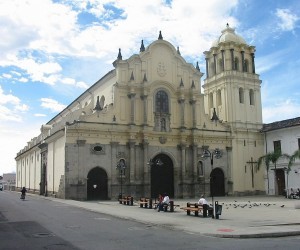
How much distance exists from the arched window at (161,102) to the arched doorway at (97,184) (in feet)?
35.1

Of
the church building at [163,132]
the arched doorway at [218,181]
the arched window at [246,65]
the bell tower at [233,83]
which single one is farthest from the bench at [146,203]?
the arched window at [246,65]

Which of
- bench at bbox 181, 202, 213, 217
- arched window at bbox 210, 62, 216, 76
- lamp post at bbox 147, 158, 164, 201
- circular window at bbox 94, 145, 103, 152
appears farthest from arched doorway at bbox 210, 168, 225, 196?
bench at bbox 181, 202, 213, 217

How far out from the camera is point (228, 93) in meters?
56.5

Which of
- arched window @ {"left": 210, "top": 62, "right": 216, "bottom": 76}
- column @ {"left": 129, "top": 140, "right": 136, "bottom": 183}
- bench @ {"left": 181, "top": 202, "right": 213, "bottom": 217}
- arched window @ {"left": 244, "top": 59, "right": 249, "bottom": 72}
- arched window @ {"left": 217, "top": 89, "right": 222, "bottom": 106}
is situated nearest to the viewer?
bench @ {"left": 181, "top": 202, "right": 213, "bottom": 217}

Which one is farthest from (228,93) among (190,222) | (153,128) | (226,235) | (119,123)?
(226,235)

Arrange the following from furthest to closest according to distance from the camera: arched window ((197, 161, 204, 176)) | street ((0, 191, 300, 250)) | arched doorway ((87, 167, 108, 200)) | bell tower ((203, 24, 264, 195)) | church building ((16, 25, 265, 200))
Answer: bell tower ((203, 24, 264, 195)), arched window ((197, 161, 204, 176)), church building ((16, 25, 265, 200)), arched doorway ((87, 167, 108, 200)), street ((0, 191, 300, 250))

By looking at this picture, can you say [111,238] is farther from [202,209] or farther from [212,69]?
[212,69]

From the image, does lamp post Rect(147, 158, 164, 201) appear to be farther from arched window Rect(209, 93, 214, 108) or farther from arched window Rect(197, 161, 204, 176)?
arched window Rect(209, 93, 214, 108)

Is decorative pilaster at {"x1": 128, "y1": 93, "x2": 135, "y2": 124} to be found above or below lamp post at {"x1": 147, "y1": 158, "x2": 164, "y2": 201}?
above

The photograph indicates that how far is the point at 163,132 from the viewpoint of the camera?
5050 centimetres

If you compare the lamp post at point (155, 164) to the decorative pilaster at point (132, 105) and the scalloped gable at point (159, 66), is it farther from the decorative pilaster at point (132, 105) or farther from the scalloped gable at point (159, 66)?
the scalloped gable at point (159, 66)

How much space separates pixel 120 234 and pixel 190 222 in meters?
5.81

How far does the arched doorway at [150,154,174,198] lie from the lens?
163 ft

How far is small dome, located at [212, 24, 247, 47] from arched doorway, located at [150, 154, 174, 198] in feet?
64.2
